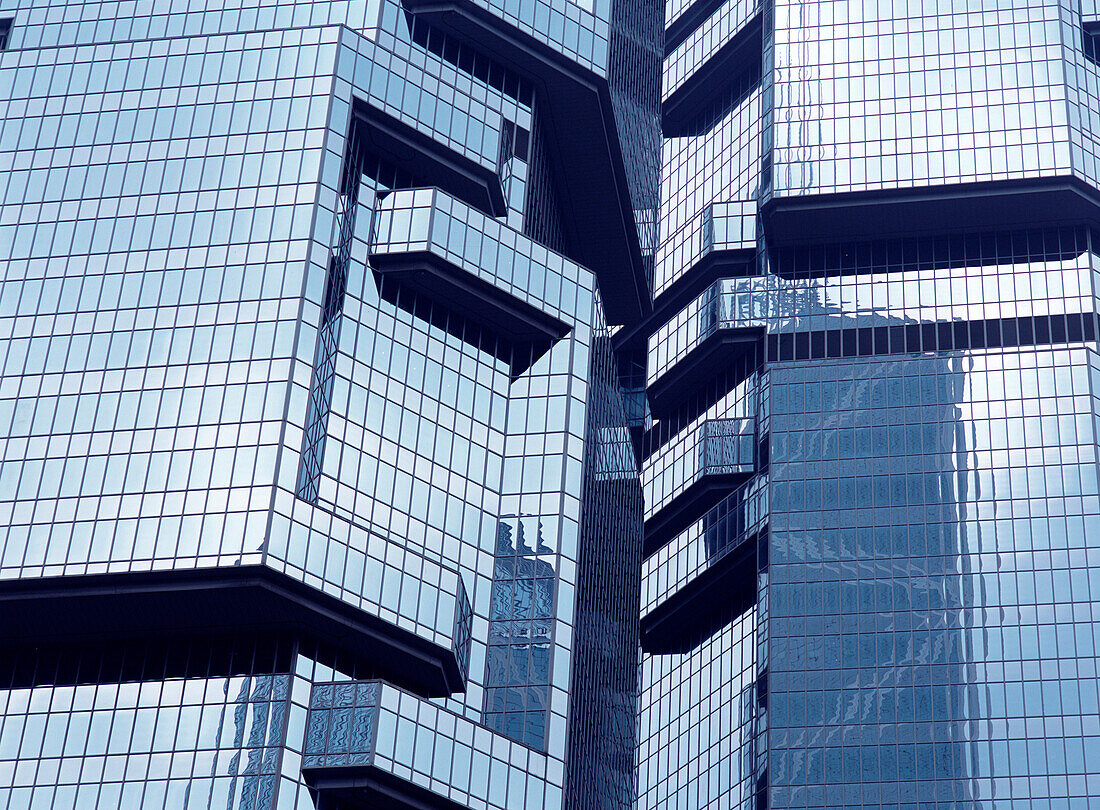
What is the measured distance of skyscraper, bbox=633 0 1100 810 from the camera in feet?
391

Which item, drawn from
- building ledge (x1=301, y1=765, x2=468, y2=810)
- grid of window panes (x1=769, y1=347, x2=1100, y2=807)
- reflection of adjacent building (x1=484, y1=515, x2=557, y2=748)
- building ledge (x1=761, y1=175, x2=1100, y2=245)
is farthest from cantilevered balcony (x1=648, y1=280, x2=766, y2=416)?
building ledge (x1=301, y1=765, x2=468, y2=810)

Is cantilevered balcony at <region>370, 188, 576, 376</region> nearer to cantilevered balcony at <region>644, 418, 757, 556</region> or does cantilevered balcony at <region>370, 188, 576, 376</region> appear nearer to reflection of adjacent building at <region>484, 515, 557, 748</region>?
reflection of adjacent building at <region>484, 515, 557, 748</region>

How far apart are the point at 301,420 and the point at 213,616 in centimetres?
1063

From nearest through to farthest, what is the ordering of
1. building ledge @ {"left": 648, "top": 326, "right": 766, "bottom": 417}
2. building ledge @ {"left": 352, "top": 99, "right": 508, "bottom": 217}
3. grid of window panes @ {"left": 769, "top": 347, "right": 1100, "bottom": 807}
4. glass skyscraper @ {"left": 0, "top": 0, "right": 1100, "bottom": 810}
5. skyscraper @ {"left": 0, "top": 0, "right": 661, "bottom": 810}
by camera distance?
1. skyscraper @ {"left": 0, "top": 0, "right": 661, "bottom": 810}
2. glass skyscraper @ {"left": 0, "top": 0, "right": 1100, "bottom": 810}
3. building ledge @ {"left": 352, "top": 99, "right": 508, "bottom": 217}
4. grid of window panes @ {"left": 769, "top": 347, "right": 1100, "bottom": 807}
5. building ledge @ {"left": 648, "top": 326, "right": 766, "bottom": 417}

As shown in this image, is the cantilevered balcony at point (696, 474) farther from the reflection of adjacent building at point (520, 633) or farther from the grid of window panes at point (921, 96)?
the reflection of adjacent building at point (520, 633)

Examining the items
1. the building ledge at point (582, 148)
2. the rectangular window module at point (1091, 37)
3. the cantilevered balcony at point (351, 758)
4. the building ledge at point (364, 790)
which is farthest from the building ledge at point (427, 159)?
the rectangular window module at point (1091, 37)

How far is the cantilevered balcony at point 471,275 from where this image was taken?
108 meters

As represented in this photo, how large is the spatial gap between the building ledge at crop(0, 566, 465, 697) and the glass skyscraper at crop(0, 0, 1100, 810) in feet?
0.77

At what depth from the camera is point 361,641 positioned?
9506 cm

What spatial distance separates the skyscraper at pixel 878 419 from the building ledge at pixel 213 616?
108 feet

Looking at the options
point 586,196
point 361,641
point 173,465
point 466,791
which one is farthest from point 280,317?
point 586,196

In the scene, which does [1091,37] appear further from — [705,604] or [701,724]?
[701,724]

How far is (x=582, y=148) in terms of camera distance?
132 m

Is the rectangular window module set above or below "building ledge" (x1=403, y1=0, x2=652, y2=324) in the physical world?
above
